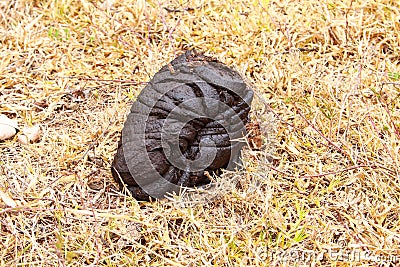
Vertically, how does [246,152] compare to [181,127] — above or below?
below

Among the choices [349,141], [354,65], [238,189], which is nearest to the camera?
[238,189]

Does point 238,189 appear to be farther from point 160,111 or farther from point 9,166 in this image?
point 9,166

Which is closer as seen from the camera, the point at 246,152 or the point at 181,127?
the point at 181,127

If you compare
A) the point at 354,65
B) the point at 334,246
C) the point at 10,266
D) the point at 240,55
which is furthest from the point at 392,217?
the point at 10,266
